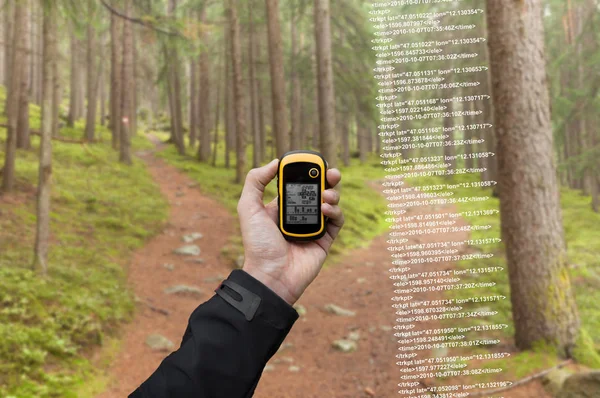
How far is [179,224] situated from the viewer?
31.9 ft

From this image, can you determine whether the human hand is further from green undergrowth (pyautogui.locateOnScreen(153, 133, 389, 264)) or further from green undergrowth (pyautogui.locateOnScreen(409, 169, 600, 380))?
green undergrowth (pyautogui.locateOnScreen(153, 133, 389, 264))

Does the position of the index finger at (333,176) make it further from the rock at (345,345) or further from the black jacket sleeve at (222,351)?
the rock at (345,345)

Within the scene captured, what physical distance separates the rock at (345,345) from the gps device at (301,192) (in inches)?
124

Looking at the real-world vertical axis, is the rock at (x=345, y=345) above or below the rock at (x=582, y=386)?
below

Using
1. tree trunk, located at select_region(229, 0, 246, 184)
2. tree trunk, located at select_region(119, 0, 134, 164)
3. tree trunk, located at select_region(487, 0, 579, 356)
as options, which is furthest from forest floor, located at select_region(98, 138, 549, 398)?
tree trunk, located at select_region(119, 0, 134, 164)

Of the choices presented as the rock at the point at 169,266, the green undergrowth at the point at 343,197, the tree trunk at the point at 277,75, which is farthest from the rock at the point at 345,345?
the tree trunk at the point at 277,75

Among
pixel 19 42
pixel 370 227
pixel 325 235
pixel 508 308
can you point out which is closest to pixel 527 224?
pixel 508 308

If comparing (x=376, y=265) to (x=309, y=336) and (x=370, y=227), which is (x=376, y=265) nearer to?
(x=370, y=227)

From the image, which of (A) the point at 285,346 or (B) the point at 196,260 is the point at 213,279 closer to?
(B) the point at 196,260

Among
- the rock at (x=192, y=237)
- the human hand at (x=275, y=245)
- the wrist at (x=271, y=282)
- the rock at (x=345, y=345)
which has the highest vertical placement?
the human hand at (x=275, y=245)

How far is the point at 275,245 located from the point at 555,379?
2777mm

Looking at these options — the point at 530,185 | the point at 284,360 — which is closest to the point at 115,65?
the point at 284,360

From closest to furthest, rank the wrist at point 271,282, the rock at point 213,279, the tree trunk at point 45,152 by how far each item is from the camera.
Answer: the wrist at point 271,282, the tree trunk at point 45,152, the rock at point 213,279

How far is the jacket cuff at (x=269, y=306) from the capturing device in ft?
4.96
